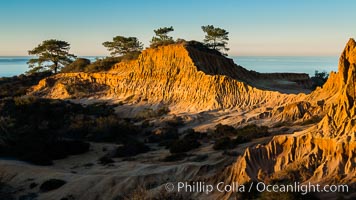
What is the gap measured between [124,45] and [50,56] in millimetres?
13074

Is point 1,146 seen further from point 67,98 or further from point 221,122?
point 67,98

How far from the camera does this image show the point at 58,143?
27.2 m

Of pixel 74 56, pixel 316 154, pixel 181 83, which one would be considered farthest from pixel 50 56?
pixel 316 154

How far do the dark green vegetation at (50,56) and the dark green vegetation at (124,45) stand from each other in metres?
8.03

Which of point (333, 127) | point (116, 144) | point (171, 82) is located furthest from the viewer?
point (171, 82)

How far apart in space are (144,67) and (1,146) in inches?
921

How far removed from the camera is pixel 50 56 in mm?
71000

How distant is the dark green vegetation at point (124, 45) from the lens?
227 ft

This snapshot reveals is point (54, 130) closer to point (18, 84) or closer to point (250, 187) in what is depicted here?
point (250, 187)

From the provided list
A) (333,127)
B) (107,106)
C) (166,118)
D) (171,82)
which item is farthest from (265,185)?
(107,106)

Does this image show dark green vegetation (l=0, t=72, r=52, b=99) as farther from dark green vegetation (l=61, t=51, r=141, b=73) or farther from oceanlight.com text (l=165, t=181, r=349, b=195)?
oceanlight.com text (l=165, t=181, r=349, b=195)

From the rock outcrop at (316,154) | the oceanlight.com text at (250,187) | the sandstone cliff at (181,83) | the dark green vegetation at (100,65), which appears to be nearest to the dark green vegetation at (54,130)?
the sandstone cliff at (181,83)

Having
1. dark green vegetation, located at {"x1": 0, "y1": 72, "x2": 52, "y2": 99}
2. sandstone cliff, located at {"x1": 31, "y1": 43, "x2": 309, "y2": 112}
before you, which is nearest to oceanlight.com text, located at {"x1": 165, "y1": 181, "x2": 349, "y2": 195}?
sandstone cliff, located at {"x1": 31, "y1": 43, "x2": 309, "y2": 112}

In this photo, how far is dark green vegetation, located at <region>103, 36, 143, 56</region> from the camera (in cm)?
6931
